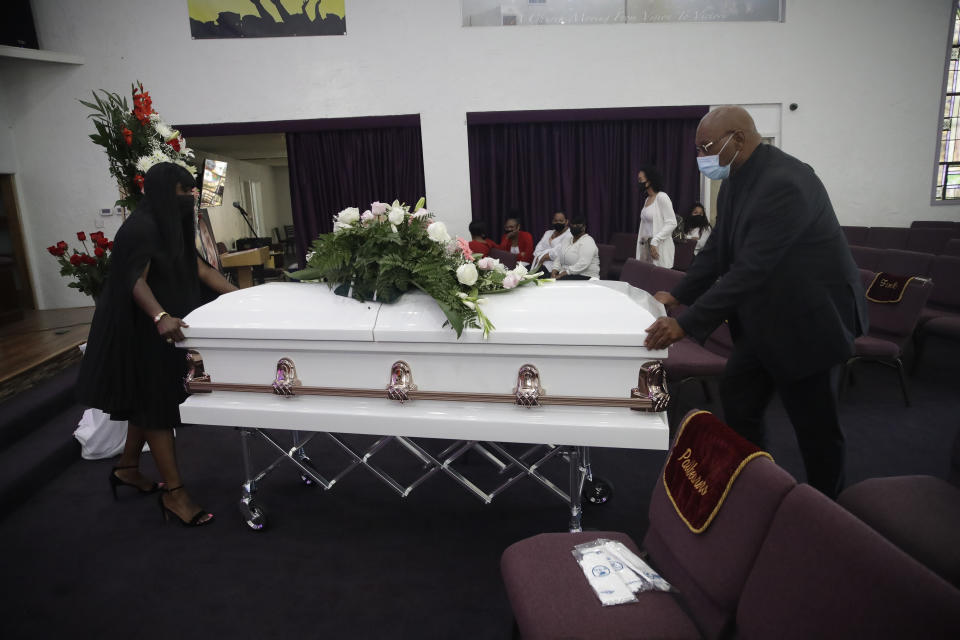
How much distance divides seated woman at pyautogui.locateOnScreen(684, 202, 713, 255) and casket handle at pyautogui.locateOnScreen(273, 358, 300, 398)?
5238mm

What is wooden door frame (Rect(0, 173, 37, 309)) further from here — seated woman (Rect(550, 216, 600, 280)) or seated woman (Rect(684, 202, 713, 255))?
seated woman (Rect(684, 202, 713, 255))

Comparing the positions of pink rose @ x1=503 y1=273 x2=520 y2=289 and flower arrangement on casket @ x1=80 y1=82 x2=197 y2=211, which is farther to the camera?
flower arrangement on casket @ x1=80 y1=82 x2=197 y2=211

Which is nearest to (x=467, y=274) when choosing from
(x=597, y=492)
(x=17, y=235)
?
(x=597, y=492)

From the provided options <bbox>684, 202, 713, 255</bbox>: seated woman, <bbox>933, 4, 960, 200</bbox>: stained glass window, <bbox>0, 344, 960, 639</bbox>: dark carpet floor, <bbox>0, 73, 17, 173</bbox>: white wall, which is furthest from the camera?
<bbox>933, 4, 960, 200</bbox>: stained glass window

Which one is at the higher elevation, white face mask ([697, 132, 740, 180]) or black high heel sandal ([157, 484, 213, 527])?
white face mask ([697, 132, 740, 180])

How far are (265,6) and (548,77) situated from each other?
3.71 m

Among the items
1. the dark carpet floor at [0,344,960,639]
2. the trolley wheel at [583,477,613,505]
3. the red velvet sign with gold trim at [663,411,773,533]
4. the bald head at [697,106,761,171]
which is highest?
the bald head at [697,106,761,171]

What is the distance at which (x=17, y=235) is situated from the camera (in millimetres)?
7180

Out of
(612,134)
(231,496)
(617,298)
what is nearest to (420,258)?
(617,298)

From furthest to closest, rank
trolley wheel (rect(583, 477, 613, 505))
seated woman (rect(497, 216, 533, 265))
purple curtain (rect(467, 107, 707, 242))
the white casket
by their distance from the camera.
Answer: purple curtain (rect(467, 107, 707, 242)) < seated woman (rect(497, 216, 533, 265)) < trolley wheel (rect(583, 477, 613, 505)) < the white casket

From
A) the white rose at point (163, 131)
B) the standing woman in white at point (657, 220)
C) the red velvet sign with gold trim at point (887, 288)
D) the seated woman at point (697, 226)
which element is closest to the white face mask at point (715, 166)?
the red velvet sign with gold trim at point (887, 288)

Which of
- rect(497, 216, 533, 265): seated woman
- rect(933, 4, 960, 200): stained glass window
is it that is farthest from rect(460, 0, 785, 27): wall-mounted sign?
rect(933, 4, 960, 200): stained glass window

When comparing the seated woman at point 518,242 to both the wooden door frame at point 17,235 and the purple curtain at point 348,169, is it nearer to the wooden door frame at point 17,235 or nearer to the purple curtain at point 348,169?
the purple curtain at point 348,169

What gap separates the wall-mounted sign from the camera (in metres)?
7.16
